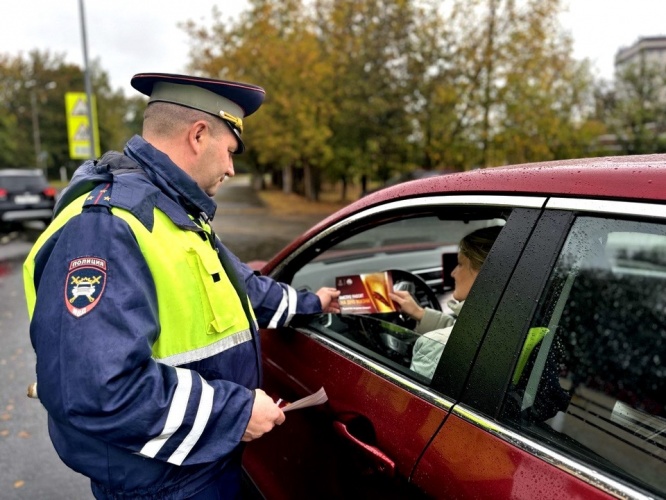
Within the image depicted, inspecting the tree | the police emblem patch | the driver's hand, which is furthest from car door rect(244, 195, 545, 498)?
the tree

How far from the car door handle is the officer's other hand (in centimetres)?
66

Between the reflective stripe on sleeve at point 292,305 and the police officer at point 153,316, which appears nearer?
the police officer at point 153,316

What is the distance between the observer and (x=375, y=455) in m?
1.27

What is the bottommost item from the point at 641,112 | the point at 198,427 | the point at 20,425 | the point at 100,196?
the point at 20,425

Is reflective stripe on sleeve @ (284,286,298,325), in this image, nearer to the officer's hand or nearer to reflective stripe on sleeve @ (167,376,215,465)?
the officer's hand

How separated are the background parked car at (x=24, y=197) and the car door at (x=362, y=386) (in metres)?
12.6

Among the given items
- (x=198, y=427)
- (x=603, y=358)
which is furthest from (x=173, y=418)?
(x=603, y=358)

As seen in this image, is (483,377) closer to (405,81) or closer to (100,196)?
(100,196)

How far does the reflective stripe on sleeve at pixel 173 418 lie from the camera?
118 centimetres

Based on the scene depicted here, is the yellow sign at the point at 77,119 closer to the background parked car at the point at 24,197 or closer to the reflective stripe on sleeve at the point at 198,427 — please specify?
the background parked car at the point at 24,197

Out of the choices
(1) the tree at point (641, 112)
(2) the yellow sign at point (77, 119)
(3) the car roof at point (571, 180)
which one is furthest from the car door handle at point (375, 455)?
(1) the tree at point (641, 112)

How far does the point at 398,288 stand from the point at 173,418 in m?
1.33

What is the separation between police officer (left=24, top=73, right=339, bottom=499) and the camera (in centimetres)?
113

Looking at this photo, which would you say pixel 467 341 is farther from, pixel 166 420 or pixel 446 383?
pixel 166 420
